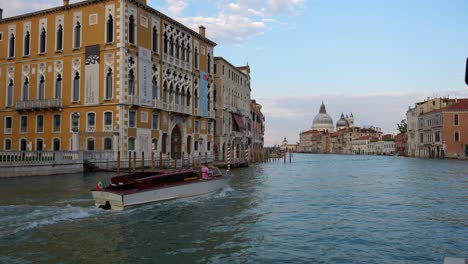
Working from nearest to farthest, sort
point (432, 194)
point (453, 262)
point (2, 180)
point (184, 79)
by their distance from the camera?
point (453, 262), point (432, 194), point (2, 180), point (184, 79)

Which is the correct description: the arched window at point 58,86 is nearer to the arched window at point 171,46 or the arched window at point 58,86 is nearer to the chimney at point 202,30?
the arched window at point 171,46

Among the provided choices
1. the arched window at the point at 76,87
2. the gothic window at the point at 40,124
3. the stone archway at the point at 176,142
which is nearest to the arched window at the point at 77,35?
the arched window at the point at 76,87

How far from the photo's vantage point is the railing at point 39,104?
3431 centimetres

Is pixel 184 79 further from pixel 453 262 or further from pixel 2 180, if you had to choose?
pixel 453 262

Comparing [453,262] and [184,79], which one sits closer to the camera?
[453,262]

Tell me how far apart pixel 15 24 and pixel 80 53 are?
8484mm

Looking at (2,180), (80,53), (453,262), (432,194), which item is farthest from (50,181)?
(453,262)

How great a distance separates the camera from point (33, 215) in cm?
1212

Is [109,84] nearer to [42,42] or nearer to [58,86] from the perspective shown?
[58,86]

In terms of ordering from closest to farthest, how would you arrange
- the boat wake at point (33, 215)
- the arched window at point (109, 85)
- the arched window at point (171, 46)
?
the boat wake at point (33, 215) → the arched window at point (109, 85) → the arched window at point (171, 46)

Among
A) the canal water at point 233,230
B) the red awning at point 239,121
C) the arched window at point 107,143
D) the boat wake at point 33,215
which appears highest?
the red awning at point 239,121

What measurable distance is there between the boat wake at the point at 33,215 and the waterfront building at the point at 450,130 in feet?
241

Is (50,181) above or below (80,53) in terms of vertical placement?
below

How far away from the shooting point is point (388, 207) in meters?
16.3
